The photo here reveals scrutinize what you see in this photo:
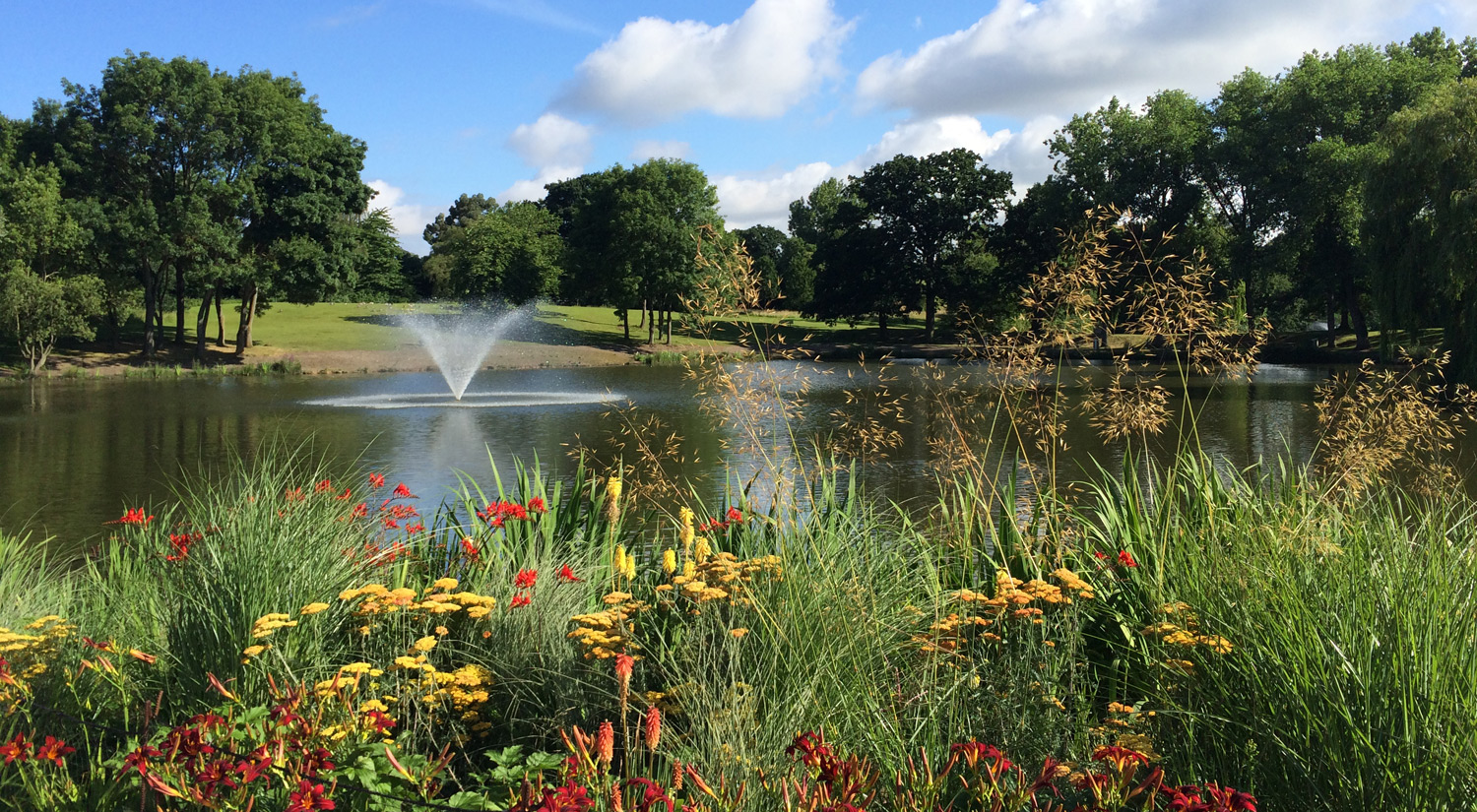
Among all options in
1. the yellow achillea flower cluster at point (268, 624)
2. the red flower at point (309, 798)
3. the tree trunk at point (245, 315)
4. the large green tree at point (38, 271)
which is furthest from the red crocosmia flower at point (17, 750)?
the tree trunk at point (245, 315)

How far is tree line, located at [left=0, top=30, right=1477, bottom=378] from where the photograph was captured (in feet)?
87.5

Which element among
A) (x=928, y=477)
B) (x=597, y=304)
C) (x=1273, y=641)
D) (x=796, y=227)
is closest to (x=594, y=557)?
(x=1273, y=641)

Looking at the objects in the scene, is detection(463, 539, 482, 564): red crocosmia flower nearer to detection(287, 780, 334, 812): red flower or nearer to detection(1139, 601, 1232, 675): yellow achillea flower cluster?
detection(287, 780, 334, 812): red flower

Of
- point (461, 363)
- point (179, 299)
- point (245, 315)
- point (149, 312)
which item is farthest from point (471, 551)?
point (245, 315)

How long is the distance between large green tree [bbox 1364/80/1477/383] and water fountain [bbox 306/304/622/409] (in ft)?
65.3

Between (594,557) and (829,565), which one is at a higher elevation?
(829,565)

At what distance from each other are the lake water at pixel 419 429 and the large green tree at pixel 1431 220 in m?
3.44

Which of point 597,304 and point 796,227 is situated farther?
point 796,227

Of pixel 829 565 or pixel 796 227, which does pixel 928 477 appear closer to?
pixel 829 565

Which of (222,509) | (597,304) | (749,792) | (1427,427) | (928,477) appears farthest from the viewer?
(597,304)

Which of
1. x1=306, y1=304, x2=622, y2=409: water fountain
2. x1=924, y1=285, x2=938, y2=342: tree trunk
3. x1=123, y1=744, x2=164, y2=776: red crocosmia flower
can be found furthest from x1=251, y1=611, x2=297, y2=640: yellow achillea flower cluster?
x1=924, y1=285, x2=938, y2=342: tree trunk

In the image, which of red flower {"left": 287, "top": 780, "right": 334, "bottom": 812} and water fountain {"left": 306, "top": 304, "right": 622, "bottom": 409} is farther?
water fountain {"left": 306, "top": 304, "right": 622, "bottom": 409}

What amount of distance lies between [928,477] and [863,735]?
37.3ft

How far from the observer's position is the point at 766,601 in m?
3.53
